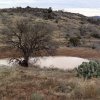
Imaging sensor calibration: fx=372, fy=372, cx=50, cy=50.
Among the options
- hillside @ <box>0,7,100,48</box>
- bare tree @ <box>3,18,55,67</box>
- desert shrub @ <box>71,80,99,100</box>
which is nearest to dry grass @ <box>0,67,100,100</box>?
desert shrub @ <box>71,80,99,100</box>

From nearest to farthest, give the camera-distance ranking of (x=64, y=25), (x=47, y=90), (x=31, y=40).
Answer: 1. (x=47, y=90)
2. (x=31, y=40)
3. (x=64, y=25)

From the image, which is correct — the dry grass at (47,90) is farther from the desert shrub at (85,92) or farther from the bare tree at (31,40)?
the bare tree at (31,40)

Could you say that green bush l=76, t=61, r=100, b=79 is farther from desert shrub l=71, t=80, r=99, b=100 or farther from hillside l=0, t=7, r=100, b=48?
hillside l=0, t=7, r=100, b=48

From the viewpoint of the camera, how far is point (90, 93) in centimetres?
1109

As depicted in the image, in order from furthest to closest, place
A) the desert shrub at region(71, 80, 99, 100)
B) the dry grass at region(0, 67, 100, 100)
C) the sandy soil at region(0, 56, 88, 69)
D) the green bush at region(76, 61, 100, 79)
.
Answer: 1. the sandy soil at region(0, 56, 88, 69)
2. the green bush at region(76, 61, 100, 79)
3. the desert shrub at region(71, 80, 99, 100)
4. the dry grass at region(0, 67, 100, 100)

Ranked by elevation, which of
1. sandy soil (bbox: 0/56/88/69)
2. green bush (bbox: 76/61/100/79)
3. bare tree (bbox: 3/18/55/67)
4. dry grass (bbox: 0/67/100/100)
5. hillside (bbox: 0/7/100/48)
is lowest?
hillside (bbox: 0/7/100/48)

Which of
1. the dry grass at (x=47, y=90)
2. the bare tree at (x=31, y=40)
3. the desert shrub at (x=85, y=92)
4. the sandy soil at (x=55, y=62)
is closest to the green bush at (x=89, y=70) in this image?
the dry grass at (x=47, y=90)

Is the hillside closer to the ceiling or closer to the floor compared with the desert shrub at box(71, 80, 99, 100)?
closer to the floor

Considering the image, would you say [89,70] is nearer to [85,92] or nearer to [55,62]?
[85,92]

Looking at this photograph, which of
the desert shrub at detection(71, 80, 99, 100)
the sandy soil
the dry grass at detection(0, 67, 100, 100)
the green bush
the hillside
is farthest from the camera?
the hillside

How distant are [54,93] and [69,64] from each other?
68.0 feet

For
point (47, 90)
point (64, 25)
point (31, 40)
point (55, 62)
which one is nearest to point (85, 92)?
point (47, 90)

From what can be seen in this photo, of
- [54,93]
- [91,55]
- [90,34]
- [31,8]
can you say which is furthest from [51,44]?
[31,8]

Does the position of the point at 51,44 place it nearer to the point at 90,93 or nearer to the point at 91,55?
the point at 91,55
